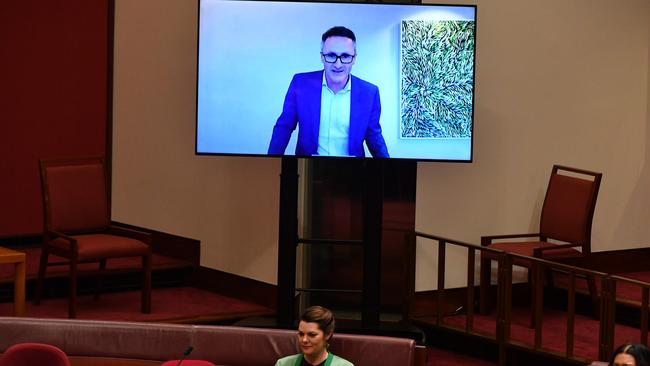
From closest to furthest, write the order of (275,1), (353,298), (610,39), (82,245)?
1. (275,1)
2. (82,245)
3. (353,298)
4. (610,39)

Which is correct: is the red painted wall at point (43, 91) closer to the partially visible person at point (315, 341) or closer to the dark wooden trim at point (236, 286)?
the dark wooden trim at point (236, 286)

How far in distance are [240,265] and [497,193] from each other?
1826mm

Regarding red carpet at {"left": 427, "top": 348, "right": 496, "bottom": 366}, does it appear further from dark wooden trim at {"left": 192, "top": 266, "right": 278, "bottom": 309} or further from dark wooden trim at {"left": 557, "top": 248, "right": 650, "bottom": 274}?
dark wooden trim at {"left": 557, "top": 248, "right": 650, "bottom": 274}

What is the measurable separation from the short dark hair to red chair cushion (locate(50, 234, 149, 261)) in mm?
1832

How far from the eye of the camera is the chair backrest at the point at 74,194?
8000 mm

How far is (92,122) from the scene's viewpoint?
31.1 ft

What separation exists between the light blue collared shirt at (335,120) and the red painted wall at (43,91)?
2.74 metres

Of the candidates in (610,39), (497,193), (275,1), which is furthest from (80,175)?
(610,39)

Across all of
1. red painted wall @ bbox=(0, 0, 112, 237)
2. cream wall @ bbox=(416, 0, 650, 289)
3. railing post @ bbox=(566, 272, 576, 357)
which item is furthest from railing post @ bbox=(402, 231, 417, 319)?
red painted wall @ bbox=(0, 0, 112, 237)

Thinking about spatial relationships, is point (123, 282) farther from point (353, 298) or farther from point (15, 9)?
point (15, 9)

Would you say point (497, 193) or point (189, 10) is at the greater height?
point (189, 10)

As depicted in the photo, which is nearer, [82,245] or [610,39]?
[82,245]

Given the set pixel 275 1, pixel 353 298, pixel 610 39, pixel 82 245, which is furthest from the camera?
pixel 610 39

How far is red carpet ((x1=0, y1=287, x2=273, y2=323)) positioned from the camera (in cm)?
785
